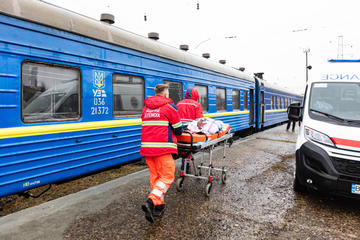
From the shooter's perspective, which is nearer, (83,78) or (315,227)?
(315,227)

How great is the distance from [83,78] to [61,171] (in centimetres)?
158

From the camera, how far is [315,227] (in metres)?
3.16

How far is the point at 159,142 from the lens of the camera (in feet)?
10.7

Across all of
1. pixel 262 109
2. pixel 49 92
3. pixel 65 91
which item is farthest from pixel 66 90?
pixel 262 109

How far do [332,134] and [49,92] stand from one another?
4.26m

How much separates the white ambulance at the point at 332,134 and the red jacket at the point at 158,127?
82.9 inches

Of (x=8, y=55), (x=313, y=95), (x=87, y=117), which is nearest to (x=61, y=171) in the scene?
(x=87, y=117)

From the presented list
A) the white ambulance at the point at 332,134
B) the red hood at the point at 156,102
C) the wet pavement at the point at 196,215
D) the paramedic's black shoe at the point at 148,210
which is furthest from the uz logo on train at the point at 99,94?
the white ambulance at the point at 332,134

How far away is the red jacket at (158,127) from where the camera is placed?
3.26 meters

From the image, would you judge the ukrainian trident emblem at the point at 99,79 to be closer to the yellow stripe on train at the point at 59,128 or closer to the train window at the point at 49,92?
the train window at the point at 49,92

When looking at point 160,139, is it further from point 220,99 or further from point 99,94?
point 220,99

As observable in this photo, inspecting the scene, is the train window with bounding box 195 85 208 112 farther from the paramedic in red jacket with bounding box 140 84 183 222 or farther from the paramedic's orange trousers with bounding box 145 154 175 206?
the paramedic's orange trousers with bounding box 145 154 175 206

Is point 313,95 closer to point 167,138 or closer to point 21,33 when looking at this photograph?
point 167,138

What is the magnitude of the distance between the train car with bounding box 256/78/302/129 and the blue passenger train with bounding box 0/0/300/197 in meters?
8.39
